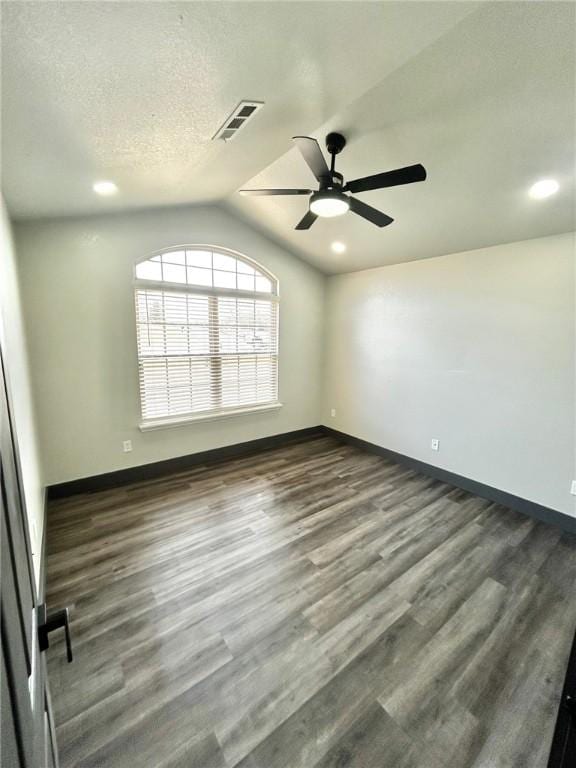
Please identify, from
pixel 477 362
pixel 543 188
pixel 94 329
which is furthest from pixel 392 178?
pixel 94 329

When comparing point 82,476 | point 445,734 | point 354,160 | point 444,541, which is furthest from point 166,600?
point 354,160

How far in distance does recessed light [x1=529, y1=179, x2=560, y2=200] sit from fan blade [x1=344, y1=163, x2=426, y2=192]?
1056 millimetres

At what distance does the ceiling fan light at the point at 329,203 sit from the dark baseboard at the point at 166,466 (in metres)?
2.97

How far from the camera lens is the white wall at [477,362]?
8.87ft

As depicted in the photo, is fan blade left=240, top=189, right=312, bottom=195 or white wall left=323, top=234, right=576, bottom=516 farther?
white wall left=323, top=234, right=576, bottom=516

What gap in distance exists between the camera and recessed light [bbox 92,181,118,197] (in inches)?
85.9

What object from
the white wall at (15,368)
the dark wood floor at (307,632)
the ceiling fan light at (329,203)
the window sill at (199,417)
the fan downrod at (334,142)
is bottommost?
the dark wood floor at (307,632)

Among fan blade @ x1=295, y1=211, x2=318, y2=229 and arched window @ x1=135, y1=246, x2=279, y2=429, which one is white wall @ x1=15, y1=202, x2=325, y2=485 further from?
fan blade @ x1=295, y1=211, x2=318, y2=229

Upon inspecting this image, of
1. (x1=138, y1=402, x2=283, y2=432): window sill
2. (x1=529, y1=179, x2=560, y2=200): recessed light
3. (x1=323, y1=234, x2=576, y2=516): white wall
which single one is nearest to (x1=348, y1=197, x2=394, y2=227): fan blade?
(x1=529, y1=179, x2=560, y2=200): recessed light

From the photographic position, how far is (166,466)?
3.60m

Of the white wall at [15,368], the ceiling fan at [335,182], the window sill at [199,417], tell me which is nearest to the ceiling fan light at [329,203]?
the ceiling fan at [335,182]

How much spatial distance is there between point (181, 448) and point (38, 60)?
128 inches

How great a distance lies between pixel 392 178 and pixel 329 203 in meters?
0.40

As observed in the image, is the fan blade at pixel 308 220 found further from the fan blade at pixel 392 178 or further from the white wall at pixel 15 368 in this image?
the white wall at pixel 15 368
